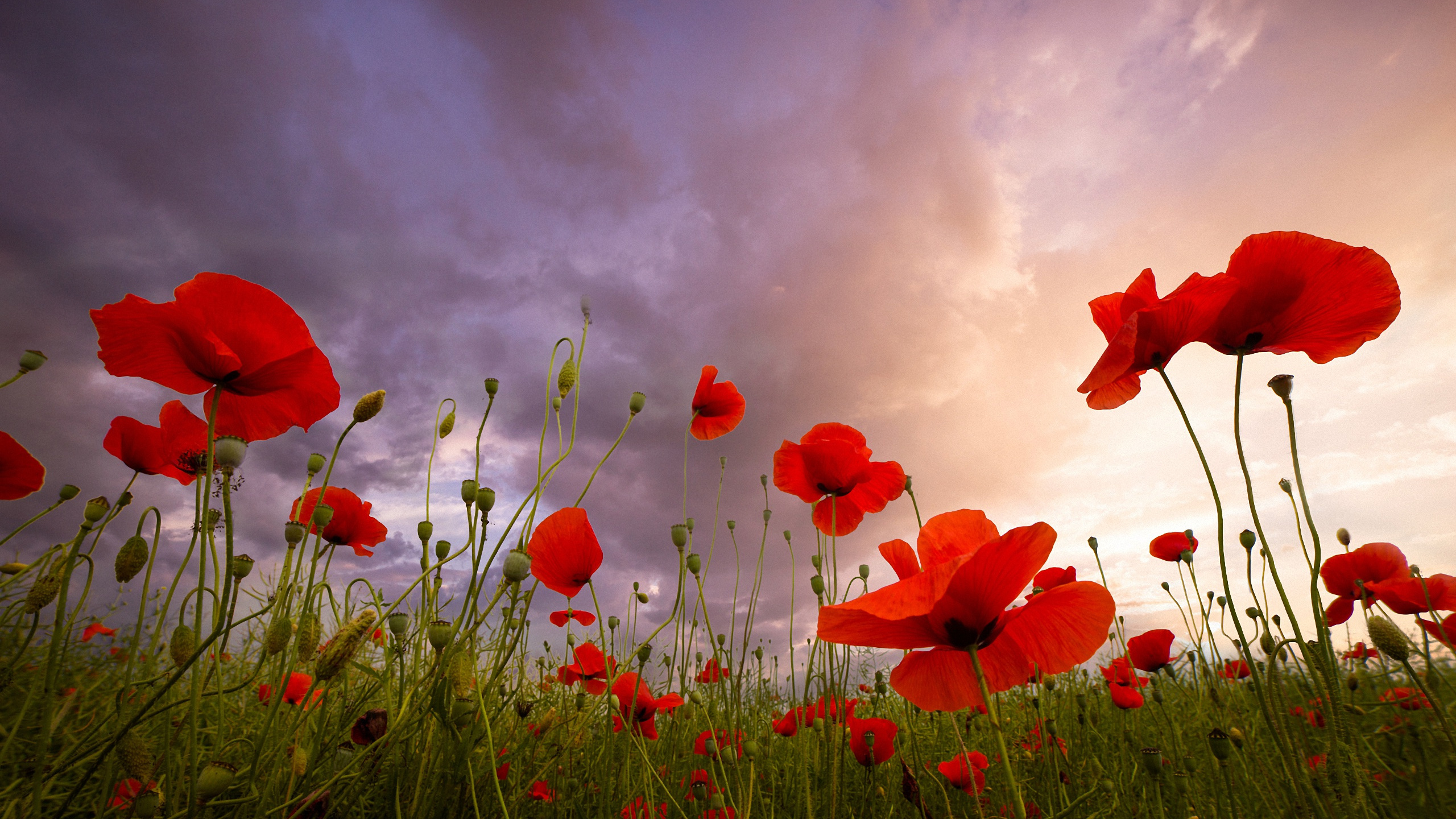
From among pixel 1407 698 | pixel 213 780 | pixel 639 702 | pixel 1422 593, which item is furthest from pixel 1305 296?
pixel 213 780

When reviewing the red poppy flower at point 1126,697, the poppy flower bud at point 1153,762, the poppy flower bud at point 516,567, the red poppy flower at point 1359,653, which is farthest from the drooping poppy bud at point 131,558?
the red poppy flower at point 1359,653

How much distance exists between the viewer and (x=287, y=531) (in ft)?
5.77

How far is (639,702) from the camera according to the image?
2.25 m

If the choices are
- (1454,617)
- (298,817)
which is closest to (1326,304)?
(1454,617)

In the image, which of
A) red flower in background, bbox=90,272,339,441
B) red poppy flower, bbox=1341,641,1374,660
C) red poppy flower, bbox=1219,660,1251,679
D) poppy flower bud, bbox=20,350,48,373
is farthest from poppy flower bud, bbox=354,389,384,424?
red poppy flower, bbox=1341,641,1374,660

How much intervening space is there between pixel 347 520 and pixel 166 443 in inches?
22.3

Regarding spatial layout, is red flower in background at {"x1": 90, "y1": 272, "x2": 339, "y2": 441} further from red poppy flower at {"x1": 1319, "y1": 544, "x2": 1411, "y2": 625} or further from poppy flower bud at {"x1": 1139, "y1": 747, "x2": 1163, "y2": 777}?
red poppy flower at {"x1": 1319, "y1": 544, "x2": 1411, "y2": 625}

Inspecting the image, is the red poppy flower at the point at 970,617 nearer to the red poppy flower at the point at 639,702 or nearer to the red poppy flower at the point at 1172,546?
the red poppy flower at the point at 639,702

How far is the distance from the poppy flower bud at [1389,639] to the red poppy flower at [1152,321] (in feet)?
3.18

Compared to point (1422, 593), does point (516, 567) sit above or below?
above

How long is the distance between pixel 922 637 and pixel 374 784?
67.4 inches

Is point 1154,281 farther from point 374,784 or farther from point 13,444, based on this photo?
point 13,444

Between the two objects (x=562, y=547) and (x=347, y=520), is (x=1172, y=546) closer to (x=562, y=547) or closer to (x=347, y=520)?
(x=562, y=547)

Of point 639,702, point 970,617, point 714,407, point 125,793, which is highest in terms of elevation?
point 714,407
